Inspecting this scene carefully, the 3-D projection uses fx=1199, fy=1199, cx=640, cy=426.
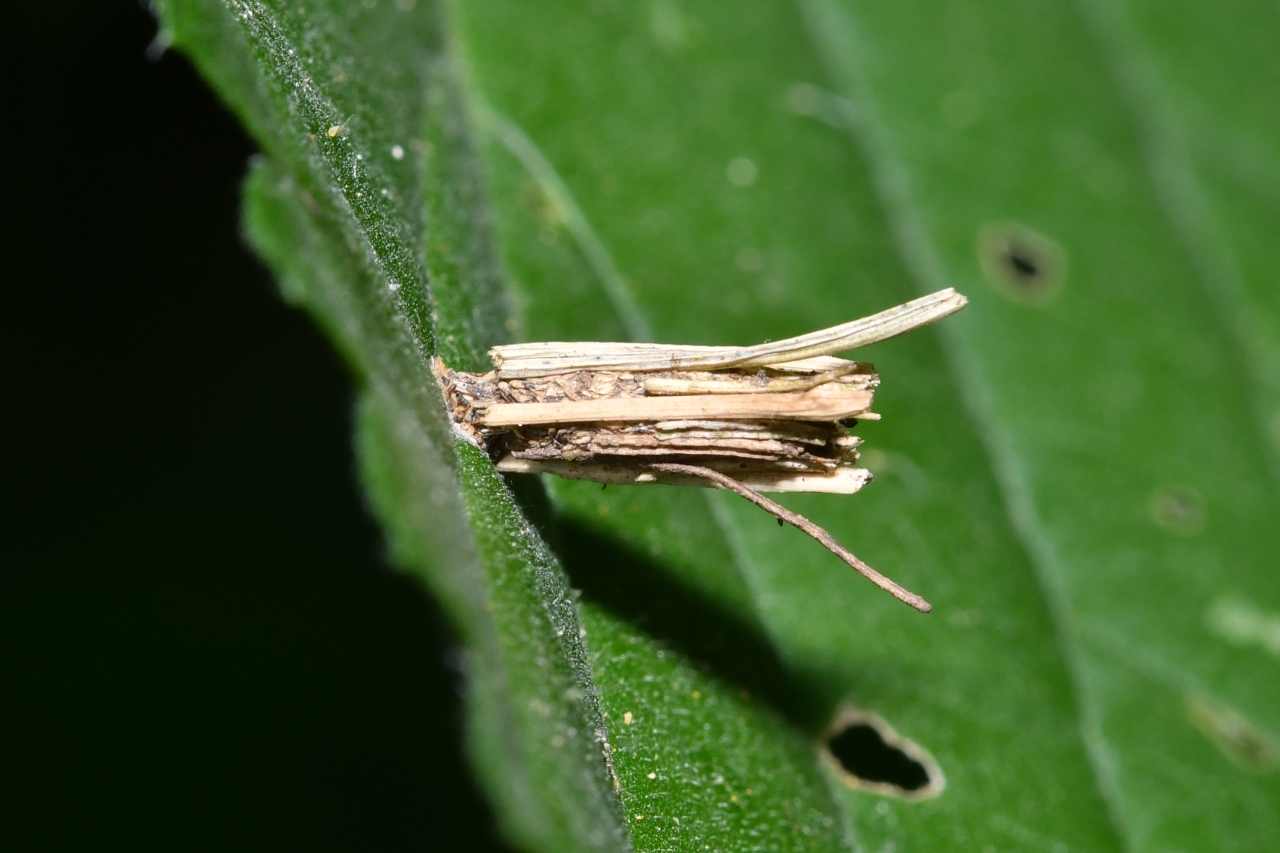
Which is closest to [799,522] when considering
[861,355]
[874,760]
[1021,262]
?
[874,760]

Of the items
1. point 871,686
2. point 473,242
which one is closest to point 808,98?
point 473,242

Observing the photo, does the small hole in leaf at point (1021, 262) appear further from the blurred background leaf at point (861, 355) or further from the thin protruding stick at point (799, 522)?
the thin protruding stick at point (799, 522)

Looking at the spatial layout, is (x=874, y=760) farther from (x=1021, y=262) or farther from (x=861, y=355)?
(x=1021, y=262)

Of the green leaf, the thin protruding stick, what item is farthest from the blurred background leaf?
the thin protruding stick

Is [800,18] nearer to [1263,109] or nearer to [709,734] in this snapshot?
[1263,109]

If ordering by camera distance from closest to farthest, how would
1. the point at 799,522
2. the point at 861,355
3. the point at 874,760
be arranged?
1. the point at 799,522
2. the point at 874,760
3. the point at 861,355

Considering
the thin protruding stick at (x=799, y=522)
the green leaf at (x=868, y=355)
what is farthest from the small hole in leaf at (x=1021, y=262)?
the thin protruding stick at (x=799, y=522)

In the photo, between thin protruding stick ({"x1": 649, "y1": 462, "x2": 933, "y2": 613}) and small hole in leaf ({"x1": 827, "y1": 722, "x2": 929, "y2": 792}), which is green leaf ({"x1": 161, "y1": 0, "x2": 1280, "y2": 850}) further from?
thin protruding stick ({"x1": 649, "y1": 462, "x2": 933, "y2": 613})

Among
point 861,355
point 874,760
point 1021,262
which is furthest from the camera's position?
point 1021,262
